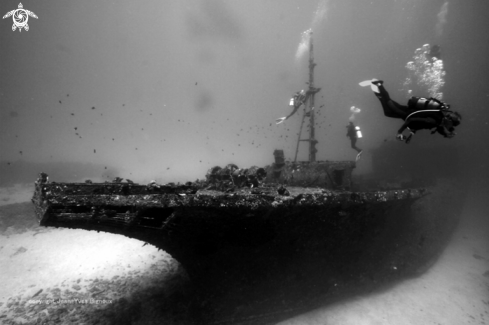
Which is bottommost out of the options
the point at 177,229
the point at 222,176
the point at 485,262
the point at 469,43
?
the point at 485,262

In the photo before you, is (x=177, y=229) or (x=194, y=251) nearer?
(x=177, y=229)

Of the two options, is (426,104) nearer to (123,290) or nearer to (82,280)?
(123,290)

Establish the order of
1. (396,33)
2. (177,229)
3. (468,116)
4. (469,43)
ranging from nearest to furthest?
(177,229), (469,43), (468,116), (396,33)

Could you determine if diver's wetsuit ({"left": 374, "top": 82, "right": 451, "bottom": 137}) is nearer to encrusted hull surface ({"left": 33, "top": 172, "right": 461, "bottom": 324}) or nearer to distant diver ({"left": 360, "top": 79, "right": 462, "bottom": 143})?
distant diver ({"left": 360, "top": 79, "right": 462, "bottom": 143})

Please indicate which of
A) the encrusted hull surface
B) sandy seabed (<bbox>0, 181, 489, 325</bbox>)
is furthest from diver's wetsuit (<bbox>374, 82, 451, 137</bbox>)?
sandy seabed (<bbox>0, 181, 489, 325</bbox>)

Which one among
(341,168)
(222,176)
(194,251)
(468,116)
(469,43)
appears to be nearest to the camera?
(194,251)

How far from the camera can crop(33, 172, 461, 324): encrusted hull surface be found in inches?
119

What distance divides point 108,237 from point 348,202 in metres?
9.29

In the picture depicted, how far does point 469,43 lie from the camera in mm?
41406

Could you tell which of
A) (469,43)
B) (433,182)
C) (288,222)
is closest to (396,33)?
(469,43)

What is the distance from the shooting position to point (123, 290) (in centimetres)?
498

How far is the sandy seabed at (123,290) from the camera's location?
13.8ft

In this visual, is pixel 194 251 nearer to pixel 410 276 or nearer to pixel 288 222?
pixel 288 222

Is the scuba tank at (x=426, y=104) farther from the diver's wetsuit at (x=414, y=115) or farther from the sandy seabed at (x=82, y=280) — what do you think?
the sandy seabed at (x=82, y=280)
